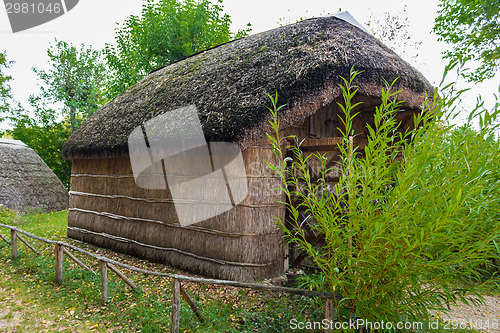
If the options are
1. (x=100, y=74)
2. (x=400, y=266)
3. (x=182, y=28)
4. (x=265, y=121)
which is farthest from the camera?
(x=100, y=74)

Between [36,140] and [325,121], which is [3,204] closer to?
[36,140]

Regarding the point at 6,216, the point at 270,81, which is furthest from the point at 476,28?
the point at 6,216

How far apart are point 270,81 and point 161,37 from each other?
10016mm

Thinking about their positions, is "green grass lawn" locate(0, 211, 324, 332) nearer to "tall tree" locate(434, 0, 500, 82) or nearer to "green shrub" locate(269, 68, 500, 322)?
"green shrub" locate(269, 68, 500, 322)

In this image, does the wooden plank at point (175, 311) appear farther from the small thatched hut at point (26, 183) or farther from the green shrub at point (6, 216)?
the small thatched hut at point (26, 183)

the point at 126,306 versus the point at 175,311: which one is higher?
the point at 175,311

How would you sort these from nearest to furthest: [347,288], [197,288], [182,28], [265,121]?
[347,288] < [265,121] < [197,288] < [182,28]

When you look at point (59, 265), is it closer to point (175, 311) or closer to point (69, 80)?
point (175, 311)

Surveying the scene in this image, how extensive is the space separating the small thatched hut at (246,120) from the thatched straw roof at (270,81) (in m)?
0.02

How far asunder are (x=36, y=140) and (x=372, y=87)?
17.6 m

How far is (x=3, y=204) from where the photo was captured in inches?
444

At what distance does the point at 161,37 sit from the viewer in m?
12.8

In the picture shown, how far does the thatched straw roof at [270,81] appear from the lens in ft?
14.2

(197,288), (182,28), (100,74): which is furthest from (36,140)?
(197,288)
